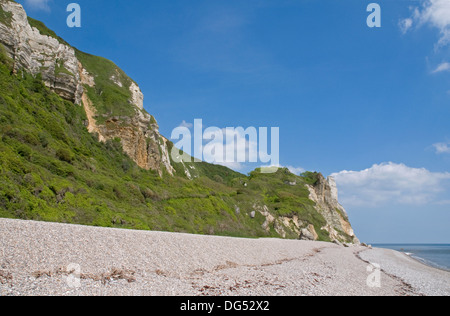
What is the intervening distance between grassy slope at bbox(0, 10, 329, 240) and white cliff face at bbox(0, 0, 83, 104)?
1798 millimetres

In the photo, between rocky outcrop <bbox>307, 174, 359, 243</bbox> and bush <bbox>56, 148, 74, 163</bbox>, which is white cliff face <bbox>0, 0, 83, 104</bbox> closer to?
bush <bbox>56, 148, 74, 163</bbox>

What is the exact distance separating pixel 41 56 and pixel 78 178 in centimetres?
2179

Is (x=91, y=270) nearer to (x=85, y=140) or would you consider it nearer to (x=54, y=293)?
(x=54, y=293)

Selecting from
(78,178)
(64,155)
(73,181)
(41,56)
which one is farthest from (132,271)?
(41,56)

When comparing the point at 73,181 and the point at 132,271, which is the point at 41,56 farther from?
the point at 132,271

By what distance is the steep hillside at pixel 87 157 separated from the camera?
62.2 feet

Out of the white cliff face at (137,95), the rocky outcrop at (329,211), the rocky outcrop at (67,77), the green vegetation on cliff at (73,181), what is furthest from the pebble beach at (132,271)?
the rocky outcrop at (329,211)

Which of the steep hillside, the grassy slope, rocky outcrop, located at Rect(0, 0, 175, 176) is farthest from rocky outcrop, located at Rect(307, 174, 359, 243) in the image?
rocky outcrop, located at Rect(0, 0, 175, 176)

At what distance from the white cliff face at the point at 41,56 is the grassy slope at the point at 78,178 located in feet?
5.90

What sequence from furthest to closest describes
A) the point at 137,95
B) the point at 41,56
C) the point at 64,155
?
the point at 137,95
the point at 41,56
the point at 64,155

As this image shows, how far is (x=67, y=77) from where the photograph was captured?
1446 inches

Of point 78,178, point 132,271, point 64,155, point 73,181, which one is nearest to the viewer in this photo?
point 132,271

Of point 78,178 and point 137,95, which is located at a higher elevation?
point 137,95
